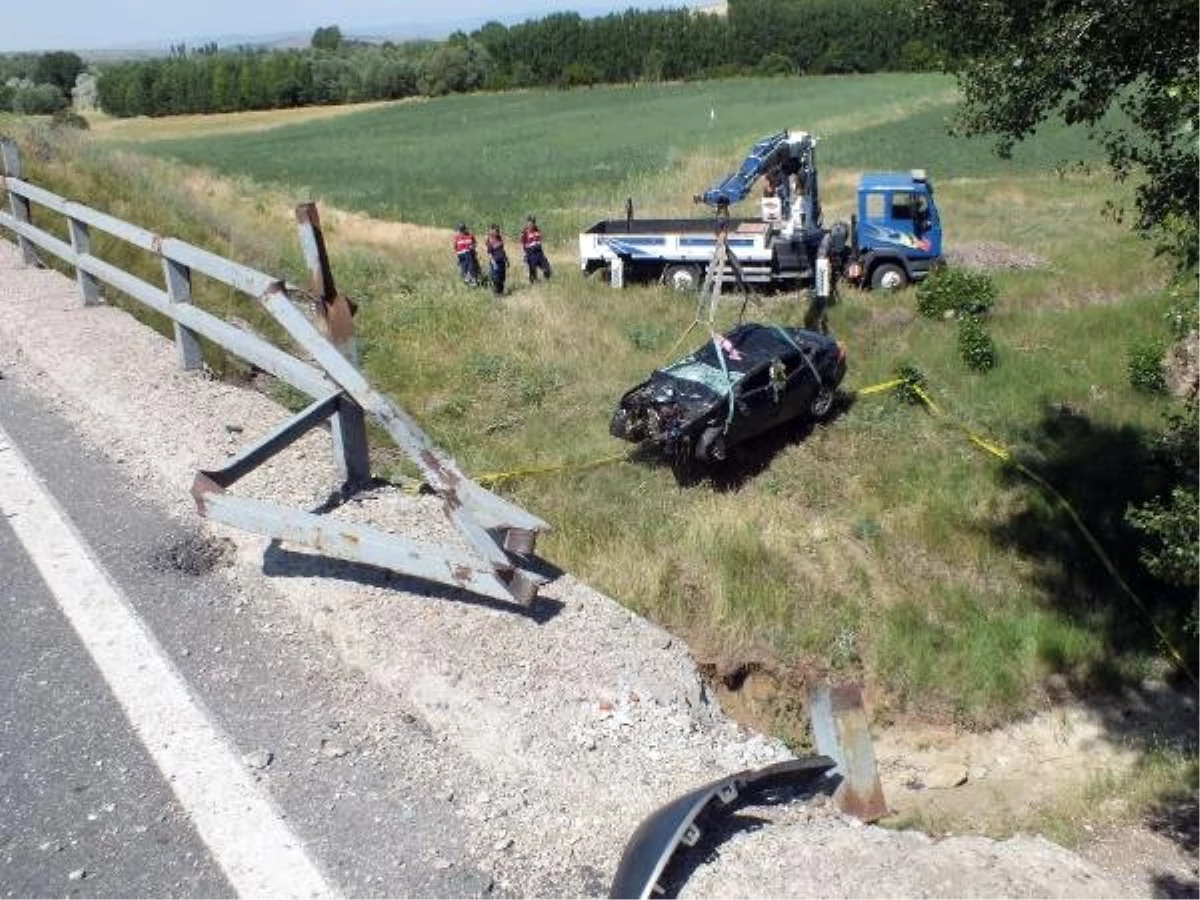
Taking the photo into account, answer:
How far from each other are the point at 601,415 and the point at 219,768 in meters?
11.4

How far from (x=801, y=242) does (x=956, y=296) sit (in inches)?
139

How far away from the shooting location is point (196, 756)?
405 cm

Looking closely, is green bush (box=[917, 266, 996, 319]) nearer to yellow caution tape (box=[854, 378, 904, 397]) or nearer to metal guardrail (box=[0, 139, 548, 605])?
yellow caution tape (box=[854, 378, 904, 397])

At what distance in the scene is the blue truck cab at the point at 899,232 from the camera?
848 inches

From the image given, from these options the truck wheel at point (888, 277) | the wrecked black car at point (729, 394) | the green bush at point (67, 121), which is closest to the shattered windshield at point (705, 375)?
the wrecked black car at point (729, 394)

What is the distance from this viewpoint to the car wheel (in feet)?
49.2

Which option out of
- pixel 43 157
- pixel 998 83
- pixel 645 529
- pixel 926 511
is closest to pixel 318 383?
pixel 645 529

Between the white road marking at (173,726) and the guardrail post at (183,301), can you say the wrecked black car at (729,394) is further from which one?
the white road marking at (173,726)

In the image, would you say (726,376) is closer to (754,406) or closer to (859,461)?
(754,406)

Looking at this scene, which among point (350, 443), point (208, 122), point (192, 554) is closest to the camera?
point (192, 554)

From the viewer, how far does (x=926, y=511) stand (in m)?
12.5

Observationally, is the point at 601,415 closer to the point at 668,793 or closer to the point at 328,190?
the point at 668,793

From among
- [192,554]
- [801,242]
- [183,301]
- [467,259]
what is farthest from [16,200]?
[801,242]

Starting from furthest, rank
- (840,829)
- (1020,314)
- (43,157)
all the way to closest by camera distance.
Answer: (1020,314) → (43,157) → (840,829)
